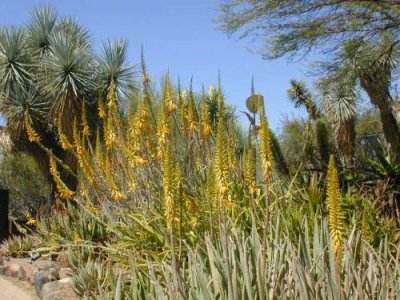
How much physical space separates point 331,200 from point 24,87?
1823 centimetres

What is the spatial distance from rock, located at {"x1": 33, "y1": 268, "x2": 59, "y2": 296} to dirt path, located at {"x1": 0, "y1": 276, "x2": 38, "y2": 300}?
Result: 0.73 ft

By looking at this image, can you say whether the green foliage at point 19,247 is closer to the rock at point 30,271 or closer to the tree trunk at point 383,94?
the rock at point 30,271

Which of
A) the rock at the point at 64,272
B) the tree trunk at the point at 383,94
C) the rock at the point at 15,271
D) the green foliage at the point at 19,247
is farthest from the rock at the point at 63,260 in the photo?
the tree trunk at the point at 383,94

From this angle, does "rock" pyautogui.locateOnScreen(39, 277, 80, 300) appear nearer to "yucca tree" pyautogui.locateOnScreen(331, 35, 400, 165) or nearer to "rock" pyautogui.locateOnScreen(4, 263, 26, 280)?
"rock" pyautogui.locateOnScreen(4, 263, 26, 280)

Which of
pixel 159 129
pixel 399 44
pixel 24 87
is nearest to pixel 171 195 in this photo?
pixel 159 129

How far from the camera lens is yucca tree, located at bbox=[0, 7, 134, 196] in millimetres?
18609

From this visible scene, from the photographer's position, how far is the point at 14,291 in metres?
8.10

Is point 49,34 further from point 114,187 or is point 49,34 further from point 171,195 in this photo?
point 171,195

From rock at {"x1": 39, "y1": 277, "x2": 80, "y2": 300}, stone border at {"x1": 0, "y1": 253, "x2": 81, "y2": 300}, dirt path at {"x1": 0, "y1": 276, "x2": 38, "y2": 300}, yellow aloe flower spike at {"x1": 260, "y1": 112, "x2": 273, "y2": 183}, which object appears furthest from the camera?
dirt path at {"x1": 0, "y1": 276, "x2": 38, "y2": 300}

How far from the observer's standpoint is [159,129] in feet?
18.2

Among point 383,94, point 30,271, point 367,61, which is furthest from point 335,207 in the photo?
point 383,94

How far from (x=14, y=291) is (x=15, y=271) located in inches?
37.7

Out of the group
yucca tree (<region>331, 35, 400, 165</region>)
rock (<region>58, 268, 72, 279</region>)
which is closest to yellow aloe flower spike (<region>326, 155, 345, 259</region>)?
rock (<region>58, 268, 72, 279</region>)

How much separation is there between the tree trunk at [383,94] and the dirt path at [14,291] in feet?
30.3
